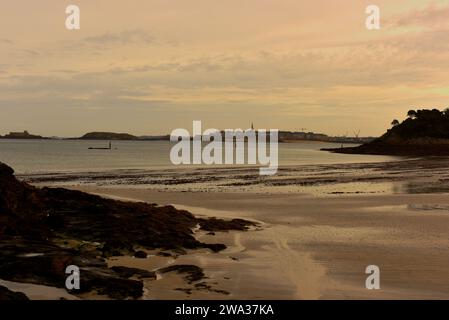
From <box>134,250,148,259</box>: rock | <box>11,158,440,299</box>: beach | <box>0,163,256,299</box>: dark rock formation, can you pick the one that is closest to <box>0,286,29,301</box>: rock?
<box>0,163,256,299</box>: dark rock formation

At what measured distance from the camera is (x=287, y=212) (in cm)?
2175

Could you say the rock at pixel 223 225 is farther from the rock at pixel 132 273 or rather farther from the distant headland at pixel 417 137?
the distant headland at pixel 417 137

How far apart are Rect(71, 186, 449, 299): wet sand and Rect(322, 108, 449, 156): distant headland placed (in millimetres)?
92975

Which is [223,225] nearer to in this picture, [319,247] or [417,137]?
[319,247]

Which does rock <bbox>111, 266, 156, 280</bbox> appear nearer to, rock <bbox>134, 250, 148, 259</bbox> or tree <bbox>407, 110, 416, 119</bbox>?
rock <bbox>134, 250, 148, 259</bbox>

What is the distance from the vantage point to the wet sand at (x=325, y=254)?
976 centimetres

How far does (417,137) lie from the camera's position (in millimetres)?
128250

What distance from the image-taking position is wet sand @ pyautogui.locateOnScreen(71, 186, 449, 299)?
9758mm

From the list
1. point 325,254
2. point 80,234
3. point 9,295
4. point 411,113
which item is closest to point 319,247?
point 325,254

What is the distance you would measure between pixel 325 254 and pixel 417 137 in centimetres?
12416

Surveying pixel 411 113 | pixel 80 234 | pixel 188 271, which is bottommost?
pixel 188 271
